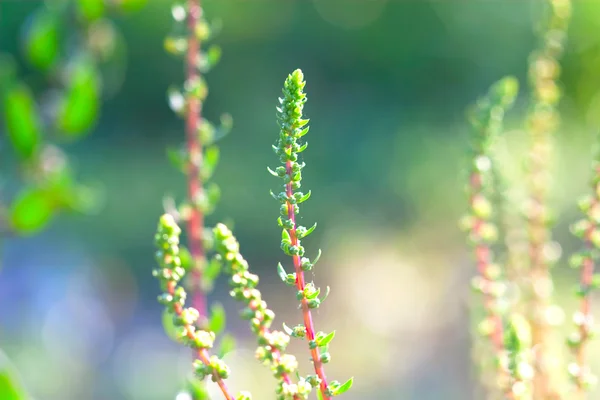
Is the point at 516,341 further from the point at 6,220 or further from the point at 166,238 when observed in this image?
the point at 6,220

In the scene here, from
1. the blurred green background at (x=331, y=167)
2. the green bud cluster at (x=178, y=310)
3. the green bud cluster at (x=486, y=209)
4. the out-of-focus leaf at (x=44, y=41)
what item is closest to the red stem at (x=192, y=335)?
the green bud cluster at (x=178, y=310)

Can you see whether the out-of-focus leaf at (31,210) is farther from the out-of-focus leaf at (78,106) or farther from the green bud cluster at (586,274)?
the green bud cluster at (586,274)

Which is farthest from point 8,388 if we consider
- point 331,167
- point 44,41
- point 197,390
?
point 331,167

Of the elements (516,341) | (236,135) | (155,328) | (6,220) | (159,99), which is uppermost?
(159,99)

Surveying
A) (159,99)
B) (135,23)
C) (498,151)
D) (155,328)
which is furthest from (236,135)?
(498,151)

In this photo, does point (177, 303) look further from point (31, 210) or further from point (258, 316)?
point (31, 210)
